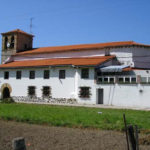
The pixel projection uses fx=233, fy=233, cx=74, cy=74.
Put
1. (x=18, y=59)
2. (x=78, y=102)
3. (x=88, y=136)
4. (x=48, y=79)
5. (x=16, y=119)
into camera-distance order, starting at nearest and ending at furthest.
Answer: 1. (x=88, y=136)
2. (x=16, y=119)
3. (x=78, y=102)
4. (x=48, y=79)
5. (x=18, y=59)

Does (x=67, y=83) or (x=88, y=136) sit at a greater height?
(x=67, y=83)

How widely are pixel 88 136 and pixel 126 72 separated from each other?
19345 millimetres

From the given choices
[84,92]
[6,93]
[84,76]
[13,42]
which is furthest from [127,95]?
[13,42]

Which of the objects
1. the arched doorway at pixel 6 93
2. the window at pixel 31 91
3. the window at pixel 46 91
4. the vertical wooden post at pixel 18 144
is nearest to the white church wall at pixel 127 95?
the window at pixel 46 91

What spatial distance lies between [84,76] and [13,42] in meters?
20.5

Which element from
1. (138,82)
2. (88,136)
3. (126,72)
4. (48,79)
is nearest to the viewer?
(88,136)

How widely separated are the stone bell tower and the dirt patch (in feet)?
114

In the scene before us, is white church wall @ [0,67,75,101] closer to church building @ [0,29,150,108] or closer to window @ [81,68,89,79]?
church building @ [0,29,150,108]

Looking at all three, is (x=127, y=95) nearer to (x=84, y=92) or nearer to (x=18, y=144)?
(x=84, y=92)

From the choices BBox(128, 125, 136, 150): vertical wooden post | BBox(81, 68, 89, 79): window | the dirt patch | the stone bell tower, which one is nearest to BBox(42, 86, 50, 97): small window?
BBox(81, 68, 89, 79): window

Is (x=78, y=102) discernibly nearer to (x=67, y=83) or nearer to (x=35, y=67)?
(x=67, y=83)

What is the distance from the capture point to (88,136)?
29.8 feet

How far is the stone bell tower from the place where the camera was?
43250mm

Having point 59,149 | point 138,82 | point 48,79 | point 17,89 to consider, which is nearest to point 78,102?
point 48,79
